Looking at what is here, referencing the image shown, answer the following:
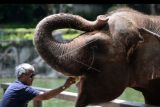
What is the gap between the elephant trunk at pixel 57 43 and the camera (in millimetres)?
3230

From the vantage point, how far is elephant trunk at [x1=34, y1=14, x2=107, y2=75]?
323 cm

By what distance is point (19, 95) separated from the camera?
3.95 m

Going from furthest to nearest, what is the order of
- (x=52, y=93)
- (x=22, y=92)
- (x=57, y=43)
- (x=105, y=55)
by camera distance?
(x=22, y=92), (x=52, y=93), (x=57, y=43), (x=105, y=55)

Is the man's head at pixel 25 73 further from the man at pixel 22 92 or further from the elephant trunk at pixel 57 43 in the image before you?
the elephant trunk at pixel 57 43

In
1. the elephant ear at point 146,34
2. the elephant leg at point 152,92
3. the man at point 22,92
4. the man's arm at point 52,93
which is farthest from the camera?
the man at point 22,92

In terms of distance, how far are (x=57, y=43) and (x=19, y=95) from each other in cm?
78

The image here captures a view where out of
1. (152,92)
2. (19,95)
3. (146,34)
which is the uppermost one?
(146,34)

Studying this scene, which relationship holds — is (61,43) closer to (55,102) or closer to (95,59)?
(95,59)

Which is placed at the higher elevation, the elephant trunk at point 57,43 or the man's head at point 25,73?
the elephant trunk at point 57,43

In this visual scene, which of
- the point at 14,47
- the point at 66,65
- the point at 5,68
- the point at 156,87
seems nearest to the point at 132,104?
the point at 156,87

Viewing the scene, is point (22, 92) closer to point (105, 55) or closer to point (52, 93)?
point (52, 93)

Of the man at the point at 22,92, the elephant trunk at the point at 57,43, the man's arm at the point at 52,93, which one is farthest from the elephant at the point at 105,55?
the man at the point at 22,92

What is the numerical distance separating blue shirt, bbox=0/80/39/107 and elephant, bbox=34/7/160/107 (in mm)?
722

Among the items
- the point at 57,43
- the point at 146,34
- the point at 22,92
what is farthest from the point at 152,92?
the point at 22,92
